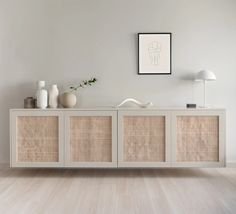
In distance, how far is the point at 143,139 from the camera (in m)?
4.00

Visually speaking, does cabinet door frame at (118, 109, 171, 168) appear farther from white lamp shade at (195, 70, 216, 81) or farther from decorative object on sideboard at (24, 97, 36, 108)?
decorative object on sideboard at (24, 97, 36, 108)

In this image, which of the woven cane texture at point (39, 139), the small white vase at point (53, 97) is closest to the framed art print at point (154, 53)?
the small white vase at point (53, 97)

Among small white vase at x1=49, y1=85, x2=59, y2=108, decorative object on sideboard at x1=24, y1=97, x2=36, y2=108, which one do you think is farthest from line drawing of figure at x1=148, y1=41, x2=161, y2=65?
decorative object on sideboard at x1=24, y1=97, x2=36, y2=108

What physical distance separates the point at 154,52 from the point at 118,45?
0.45 m

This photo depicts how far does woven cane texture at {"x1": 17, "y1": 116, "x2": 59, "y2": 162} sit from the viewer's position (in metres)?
4.02

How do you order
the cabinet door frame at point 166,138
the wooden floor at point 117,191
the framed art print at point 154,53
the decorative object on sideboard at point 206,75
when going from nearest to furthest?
the wooden floor at point 117,191 < the cabinet door frame at point 166,138 < the decorative object on sideboard at point 206,75 < the framed art print at point 154,53

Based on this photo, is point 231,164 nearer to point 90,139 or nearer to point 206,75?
point 206,75

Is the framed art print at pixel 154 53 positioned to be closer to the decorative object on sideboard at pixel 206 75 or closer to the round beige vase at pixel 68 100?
the decorative object on sideboard at pixel 206 75

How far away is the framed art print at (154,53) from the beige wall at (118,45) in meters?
0.07

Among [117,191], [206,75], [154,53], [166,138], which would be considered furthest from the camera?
[154,53]

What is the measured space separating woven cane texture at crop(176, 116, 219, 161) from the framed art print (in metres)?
0.77

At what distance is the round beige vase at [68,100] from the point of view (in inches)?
166

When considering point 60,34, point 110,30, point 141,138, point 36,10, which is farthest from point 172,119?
point 36,10

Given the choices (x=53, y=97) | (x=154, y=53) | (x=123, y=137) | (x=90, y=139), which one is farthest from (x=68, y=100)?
(x=154, y=53)
